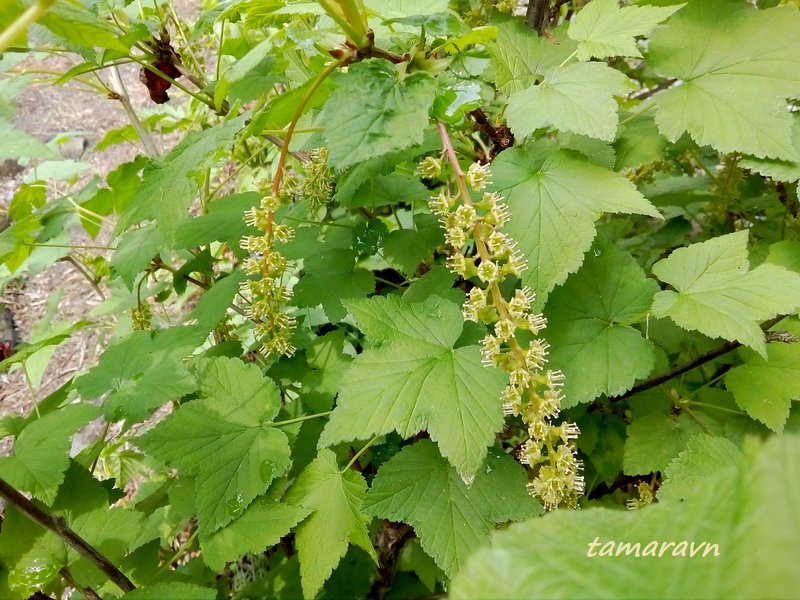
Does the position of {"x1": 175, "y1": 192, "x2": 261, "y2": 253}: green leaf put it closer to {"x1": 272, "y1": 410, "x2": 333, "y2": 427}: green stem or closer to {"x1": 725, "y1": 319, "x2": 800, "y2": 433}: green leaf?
{"x1": 272, "y1": 410, "x2": 333, "y2": 427}: green stem

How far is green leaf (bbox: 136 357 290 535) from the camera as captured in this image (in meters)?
1.21

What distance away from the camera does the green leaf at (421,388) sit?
0.96 metres

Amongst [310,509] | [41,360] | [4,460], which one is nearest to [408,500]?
[310,509]

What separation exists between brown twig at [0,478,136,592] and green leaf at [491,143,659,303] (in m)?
1.10

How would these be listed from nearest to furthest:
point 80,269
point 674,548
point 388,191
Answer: point 674,548
point 388,191
point 80,269

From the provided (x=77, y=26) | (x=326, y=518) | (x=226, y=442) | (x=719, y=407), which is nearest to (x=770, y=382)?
(x=719, y=407)

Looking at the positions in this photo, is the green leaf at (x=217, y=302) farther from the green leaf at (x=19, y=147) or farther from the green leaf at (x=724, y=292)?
the green leaf at (x=724, y=292)

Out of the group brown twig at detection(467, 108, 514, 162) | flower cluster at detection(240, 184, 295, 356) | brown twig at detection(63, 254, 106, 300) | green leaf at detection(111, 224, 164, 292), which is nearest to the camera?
flower cluster at detection(240, 184, 295, 356)

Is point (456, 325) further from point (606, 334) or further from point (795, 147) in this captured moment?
point (795, 147)

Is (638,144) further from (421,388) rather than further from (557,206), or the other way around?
(421,388)

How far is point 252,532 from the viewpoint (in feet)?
3.90

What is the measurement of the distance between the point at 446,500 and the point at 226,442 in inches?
21.9

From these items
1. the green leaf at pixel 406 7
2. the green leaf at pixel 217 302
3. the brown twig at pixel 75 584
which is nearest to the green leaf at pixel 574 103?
the green leaf at pixel 406 7

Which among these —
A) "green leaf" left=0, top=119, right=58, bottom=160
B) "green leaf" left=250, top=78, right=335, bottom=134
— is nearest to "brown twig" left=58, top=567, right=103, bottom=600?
"green leaf" left=0, top=119, right=58, bottom=160
